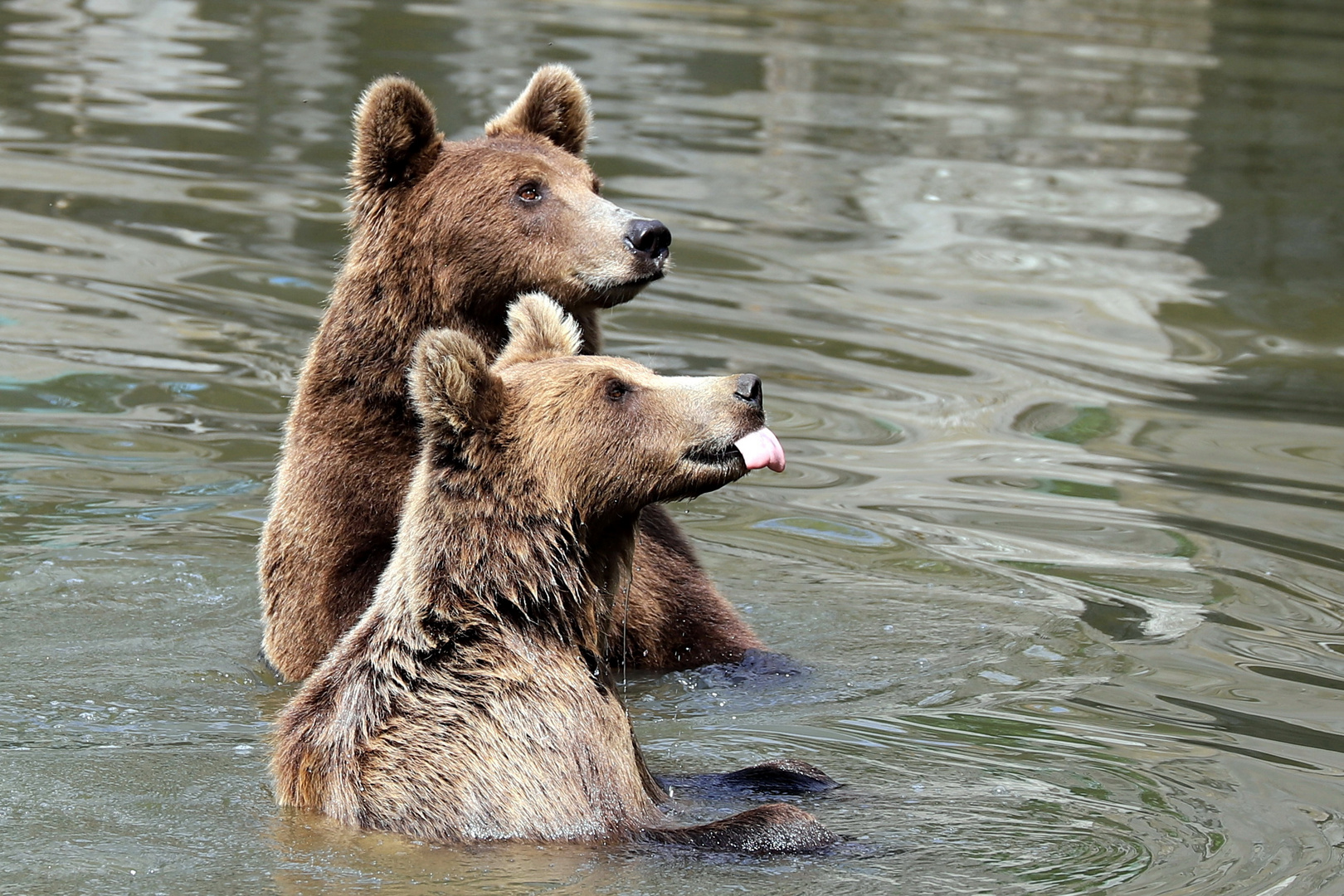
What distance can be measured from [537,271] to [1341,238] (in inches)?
447

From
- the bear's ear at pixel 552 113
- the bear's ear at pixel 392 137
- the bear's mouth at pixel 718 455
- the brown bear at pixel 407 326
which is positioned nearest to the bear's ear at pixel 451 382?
the bear's mouth at pixel 718 455

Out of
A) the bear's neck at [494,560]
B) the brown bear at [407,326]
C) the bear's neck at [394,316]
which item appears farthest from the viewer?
the bear's neck at [394,316]

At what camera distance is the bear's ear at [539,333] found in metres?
6.87

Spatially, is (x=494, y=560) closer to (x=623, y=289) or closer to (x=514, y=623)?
(x=514, y=623)

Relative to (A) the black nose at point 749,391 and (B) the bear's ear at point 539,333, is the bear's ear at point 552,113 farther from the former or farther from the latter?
(A) the black nose at point 749,391

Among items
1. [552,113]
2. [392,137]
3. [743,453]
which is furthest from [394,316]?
[743,453]

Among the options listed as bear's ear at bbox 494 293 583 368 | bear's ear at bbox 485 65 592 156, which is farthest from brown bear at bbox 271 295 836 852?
bear's ear at bbox 485 65 592 156

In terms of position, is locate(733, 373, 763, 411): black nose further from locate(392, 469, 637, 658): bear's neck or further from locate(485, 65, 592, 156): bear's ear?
locate(485, 65, 592, 156): bear's ear

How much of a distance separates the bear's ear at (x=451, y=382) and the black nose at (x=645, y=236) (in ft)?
6.04

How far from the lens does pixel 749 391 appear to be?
256 inches

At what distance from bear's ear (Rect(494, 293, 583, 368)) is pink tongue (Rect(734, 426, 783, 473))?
0.81 m

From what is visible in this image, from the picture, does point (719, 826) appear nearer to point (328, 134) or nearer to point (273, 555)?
point (273, 555)

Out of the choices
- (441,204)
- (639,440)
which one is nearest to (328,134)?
(441,204)

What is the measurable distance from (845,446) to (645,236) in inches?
157
